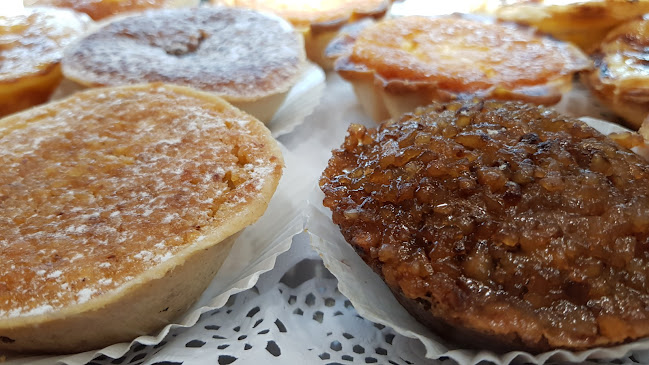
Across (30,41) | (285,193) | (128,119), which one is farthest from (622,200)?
(30,41)

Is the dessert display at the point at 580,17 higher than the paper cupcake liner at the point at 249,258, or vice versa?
the dessert display at the point at 580,17

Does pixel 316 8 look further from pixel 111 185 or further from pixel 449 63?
pixel 111 185

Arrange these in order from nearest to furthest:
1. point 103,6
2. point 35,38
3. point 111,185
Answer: point 111,185 → point 35,38 → point 103,6

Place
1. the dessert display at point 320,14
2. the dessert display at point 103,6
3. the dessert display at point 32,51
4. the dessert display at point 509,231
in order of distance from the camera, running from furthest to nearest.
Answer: the dessert display at point 103,6
the dessert display at point 320,14
the dessert display at point 32,51
the dessert display at point 509,231

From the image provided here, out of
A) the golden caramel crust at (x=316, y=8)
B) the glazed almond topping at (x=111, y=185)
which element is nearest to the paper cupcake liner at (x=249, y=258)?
the glazed almond topping at (x=111, y=185)

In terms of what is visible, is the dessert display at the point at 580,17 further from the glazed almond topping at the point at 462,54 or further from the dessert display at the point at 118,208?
the dessert display at the point at 118,208

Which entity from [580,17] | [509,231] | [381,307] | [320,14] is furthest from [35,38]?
[580,17]

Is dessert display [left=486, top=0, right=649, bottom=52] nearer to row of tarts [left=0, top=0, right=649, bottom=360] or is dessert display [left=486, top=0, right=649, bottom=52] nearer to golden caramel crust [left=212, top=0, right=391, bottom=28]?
row of tarts [left=0, top=0, right=649, bottom=360]
